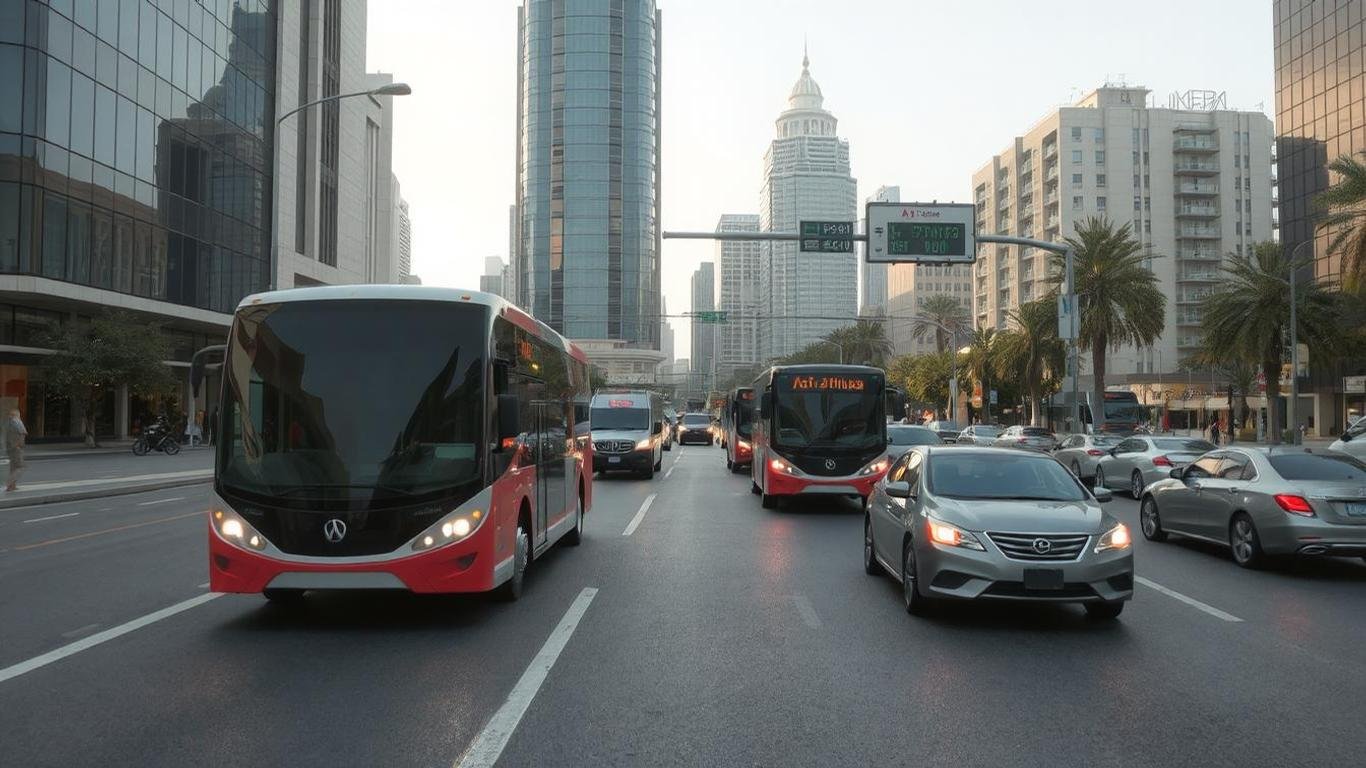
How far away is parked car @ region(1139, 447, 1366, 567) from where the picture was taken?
11.2 metres

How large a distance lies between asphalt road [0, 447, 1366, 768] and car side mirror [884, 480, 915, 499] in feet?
3.23

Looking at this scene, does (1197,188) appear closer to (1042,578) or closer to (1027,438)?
(1027,438)

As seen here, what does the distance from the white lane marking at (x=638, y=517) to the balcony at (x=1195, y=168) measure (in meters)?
96.2

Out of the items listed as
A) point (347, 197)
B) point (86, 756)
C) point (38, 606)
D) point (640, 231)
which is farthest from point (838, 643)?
point (640, 231)

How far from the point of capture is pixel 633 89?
141 m

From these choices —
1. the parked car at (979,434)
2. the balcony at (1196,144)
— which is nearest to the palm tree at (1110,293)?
the parked car at (979,434)

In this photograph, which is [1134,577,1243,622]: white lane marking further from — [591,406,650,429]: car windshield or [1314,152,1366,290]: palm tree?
[1314,152,1366,290]: palm tree

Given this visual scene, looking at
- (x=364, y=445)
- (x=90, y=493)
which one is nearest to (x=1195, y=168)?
(x=90, y=493)

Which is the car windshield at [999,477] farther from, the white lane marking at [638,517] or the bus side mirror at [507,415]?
the white lane marking at [638,517]

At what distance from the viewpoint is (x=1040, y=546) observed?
8.16m

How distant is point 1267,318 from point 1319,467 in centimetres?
3518

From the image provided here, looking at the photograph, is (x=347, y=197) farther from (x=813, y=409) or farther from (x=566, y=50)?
(x=566, y=50)

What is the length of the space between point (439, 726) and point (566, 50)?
14368 centimetres

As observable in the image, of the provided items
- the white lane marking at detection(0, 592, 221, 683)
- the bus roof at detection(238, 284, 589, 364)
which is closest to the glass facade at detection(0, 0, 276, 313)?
the white lane marking at detection(0, 592, 221, 683)
